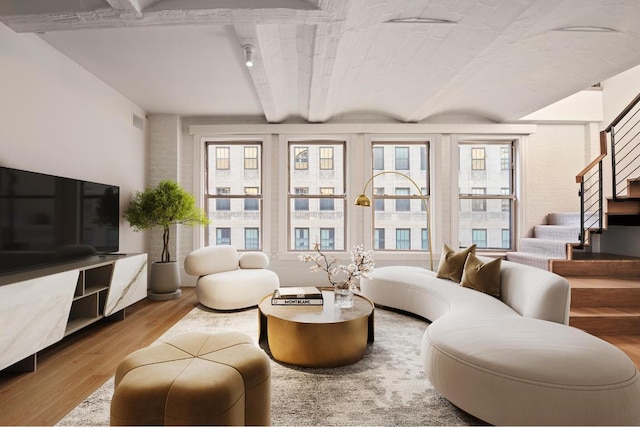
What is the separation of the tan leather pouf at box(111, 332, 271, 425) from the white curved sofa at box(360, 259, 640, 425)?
1.00m

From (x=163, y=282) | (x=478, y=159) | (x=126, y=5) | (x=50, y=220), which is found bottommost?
(x=163, y=282)

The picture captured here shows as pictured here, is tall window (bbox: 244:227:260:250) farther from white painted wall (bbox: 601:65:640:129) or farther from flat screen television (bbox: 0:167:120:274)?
white painted wall (bbox: 601:65:640:129)

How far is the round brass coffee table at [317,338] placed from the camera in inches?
85.4

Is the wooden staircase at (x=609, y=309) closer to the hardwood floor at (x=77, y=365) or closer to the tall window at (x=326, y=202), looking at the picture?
the hardwood floor at (x=77, y=365)

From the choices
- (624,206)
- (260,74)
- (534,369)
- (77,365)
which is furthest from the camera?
(624,206)

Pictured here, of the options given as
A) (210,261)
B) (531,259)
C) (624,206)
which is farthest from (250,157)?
(624,206)

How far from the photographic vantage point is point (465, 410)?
1609 millimetres

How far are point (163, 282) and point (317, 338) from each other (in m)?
2.82

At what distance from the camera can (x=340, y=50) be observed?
9.07 ft

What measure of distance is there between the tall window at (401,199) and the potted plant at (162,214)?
9.45 ft

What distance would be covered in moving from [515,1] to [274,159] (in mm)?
3497

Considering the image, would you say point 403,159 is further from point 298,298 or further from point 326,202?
point 298,298

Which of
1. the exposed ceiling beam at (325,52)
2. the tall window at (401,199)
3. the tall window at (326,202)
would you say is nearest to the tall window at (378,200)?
the tall window at (401,199)

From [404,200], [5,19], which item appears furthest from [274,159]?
[5,19]
